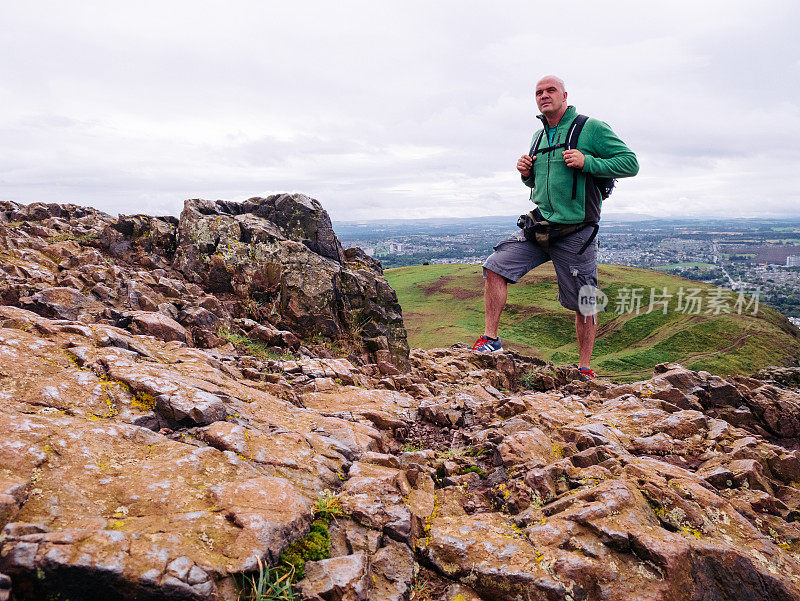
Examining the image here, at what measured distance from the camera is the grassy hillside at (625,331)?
4494cm

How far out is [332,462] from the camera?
584 cm

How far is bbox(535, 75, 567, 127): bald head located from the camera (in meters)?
8.62

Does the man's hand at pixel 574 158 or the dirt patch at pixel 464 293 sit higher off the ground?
the man's hand at pixel 574 158

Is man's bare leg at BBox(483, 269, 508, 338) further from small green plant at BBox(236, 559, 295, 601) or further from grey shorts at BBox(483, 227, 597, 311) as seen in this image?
small green plant at BBox(236, 559, 295, 601)

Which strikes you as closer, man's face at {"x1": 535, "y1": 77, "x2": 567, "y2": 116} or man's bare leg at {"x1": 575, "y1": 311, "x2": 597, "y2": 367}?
man's face at {"x1": 535, "y1": 77, "x2": 567, "y2": 116}

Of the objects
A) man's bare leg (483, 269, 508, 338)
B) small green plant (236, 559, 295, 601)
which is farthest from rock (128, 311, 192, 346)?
small green plant (236, 559, 295, 601)

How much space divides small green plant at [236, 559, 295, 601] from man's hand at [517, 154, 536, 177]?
8.39 meters

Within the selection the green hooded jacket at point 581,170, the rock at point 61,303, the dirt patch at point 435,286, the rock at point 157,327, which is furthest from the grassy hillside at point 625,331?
the rock at point 61,303

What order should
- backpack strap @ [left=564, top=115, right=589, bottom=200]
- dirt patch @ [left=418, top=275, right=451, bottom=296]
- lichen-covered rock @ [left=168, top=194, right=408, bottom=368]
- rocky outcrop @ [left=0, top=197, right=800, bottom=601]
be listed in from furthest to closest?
dirt patch @ [left=418, top=275, right=451, bottom=296], lichen-covered rock @ [left=168, top=194, right=408, bottom=368], backpack strap @ [left=564, top=115, right=589, bottom=200], rocky outcrop @ [left=0, top=197, right=800, bottom=601]

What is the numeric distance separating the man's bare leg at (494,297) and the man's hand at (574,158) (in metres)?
2.64

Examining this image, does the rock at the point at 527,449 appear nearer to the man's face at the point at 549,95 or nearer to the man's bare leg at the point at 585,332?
the man's bare leg at the point at 585,332

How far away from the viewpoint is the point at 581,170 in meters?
8.37

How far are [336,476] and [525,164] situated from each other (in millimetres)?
7204

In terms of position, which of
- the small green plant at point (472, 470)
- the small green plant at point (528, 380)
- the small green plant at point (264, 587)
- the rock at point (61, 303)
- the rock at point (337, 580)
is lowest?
the small green plant at point (528, 380)
